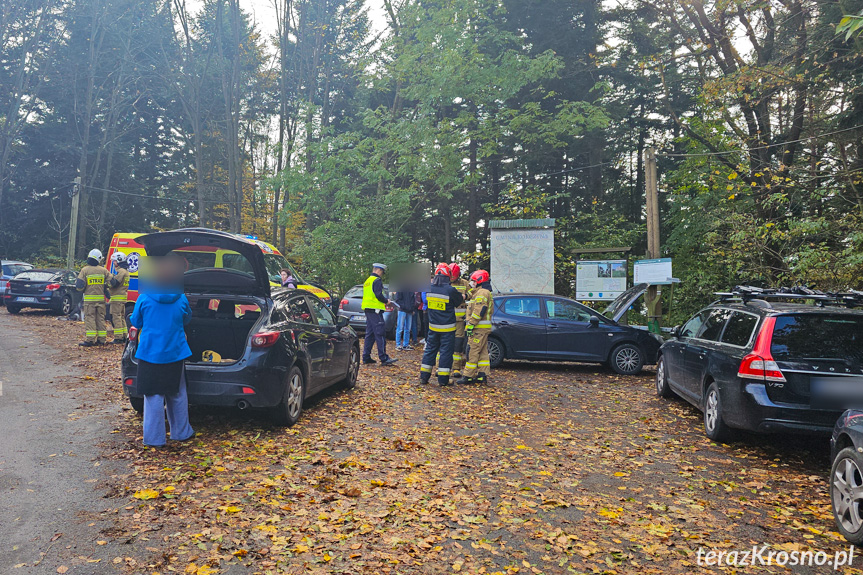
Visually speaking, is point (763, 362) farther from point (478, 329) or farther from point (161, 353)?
point (161, 353)

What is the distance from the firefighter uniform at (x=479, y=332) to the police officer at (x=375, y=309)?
2.12 m

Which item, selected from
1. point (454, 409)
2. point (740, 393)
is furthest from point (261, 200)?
point (740, 393)

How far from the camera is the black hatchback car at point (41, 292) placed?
793 inches

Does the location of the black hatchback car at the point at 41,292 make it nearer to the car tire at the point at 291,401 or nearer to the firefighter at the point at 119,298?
the firefighter at the point at 119,298

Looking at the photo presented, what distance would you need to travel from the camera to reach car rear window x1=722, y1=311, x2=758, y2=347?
6.41 meters

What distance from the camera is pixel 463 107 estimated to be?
27578 mm

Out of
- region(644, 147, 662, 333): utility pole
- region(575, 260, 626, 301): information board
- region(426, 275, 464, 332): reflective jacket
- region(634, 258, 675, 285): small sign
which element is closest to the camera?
region(426, 275, 464, 332): reflective jacket

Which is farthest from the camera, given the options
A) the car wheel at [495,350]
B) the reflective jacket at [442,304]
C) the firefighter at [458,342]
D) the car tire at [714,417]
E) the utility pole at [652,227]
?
the utility pole at [652,227]

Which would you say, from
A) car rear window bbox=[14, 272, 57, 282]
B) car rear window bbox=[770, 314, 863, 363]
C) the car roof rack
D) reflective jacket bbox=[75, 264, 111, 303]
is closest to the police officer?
reflective jacket bbox=[75, 264, 111, 303]

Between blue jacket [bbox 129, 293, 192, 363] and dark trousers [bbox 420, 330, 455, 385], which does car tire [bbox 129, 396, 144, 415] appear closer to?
blue jacket [bbox 129, 293, 192, 363]

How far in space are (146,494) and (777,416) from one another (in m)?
5.84

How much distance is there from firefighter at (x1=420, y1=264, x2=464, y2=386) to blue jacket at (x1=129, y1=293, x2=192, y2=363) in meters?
4.49

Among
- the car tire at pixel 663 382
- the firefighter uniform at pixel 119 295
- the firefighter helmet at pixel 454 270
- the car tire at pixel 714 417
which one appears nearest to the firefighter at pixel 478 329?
the firefighter helmet at pixel 454 270

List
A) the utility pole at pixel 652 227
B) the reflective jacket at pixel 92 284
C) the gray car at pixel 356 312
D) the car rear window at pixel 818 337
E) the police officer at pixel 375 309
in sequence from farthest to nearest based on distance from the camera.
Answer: the gray car at pixel 356 312, the utility pole at pixel 652 227, the reflective jacket at pixel 92 284, the police officer at pixel 375 309, the car rear window at pixel 818 337
